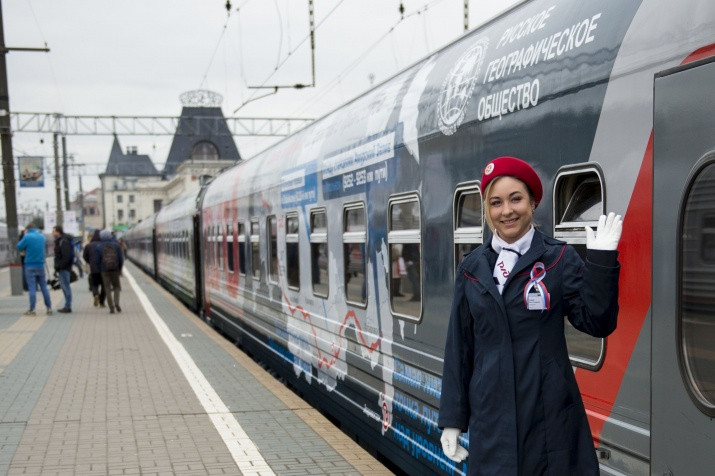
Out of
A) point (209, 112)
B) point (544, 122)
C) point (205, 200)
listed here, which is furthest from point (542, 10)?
point (209, 112)

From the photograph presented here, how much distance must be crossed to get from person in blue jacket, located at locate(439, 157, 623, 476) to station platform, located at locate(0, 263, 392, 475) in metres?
3.22

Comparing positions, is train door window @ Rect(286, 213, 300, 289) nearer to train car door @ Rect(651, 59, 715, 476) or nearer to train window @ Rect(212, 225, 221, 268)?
train car door @ Rect(651, 59, 715, 476)

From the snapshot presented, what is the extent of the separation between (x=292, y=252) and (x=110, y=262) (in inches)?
414

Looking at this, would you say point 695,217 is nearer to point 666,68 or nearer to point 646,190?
point 646,190

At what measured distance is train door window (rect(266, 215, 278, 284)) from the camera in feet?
33.3

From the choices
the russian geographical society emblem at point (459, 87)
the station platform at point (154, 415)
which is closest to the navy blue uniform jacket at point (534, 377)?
the russian geographical society emblem at point (459, 87)

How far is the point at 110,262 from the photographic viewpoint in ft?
61.0

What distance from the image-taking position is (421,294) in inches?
213

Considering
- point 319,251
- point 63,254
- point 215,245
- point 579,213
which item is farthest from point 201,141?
point 579,213

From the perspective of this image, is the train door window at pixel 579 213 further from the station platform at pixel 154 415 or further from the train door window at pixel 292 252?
the train door window at pixel 292 252

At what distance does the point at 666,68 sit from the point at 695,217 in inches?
22.4

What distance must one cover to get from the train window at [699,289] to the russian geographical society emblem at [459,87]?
2117mm

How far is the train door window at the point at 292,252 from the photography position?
9039mm

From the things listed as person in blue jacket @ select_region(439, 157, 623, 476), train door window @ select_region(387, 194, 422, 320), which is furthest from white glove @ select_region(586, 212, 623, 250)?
train door window @ select_region(387, 194, 422, 320)
